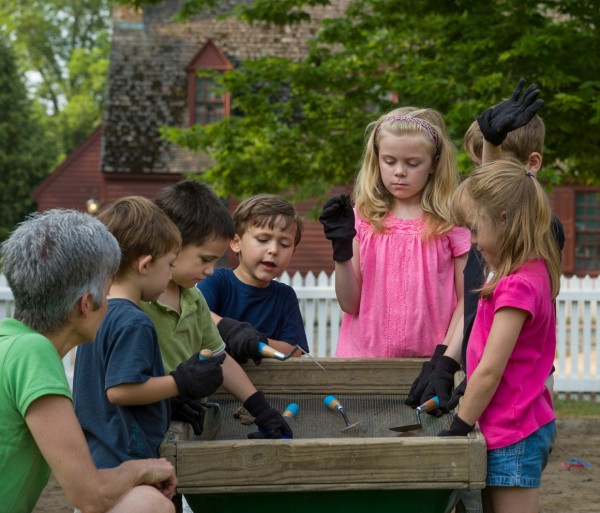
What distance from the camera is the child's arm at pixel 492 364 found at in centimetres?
257

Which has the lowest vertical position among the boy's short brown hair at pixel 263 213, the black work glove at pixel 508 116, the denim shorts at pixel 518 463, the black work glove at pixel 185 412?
the denim shorts at pixel 518 463

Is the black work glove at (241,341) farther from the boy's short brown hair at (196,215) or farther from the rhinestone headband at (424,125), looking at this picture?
the rhinestone headband at (424,125)

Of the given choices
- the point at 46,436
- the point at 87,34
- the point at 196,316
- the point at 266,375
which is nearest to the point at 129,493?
the point at 46,436

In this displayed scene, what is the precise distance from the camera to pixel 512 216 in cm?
268

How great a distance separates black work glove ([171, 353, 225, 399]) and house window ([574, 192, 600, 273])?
22.6m

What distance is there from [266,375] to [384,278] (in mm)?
568

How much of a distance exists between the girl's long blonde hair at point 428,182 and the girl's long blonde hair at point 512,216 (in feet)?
2.40

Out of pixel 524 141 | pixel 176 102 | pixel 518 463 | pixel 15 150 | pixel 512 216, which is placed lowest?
pixel 15 150

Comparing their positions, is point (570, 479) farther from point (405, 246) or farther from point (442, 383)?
point (442, 383)

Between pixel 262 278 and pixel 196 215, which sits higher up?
pixel 196 215

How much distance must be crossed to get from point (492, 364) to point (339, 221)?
33.7 inches

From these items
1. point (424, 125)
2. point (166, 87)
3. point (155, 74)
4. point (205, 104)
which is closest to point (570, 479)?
point (424, 125)

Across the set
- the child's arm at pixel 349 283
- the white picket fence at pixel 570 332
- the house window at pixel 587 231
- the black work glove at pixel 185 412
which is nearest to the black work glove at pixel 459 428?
the black work glove at pixel 185 412

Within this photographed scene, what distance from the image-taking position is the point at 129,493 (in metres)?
2.33
